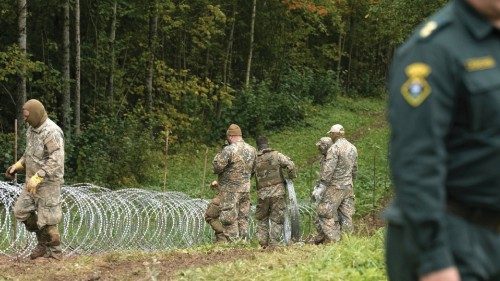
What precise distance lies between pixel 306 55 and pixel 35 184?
41.6 meters

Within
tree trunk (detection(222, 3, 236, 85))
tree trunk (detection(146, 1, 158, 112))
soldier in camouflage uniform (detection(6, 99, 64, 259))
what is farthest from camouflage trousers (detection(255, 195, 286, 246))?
tree trunk (detection(222, 3, 236, 85))

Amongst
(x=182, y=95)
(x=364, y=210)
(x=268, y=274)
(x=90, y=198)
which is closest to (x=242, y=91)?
(x=182, y=95)

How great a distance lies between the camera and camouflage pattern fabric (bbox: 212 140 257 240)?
1524 cm

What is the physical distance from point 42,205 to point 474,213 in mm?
9496

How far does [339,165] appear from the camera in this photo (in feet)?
50.9

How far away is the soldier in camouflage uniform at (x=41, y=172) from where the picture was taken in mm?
11469

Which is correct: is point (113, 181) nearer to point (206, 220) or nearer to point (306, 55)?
point (206, 220)

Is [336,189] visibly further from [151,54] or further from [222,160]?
[151,54]

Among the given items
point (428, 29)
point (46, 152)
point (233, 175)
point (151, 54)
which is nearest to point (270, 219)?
point (233, 175)

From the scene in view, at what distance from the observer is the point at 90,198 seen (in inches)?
530

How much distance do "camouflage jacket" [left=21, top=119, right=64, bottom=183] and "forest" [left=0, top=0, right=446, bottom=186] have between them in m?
10.0

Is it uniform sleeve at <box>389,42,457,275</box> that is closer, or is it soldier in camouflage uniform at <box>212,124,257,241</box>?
uniform sleeve at <box>389,42,457,275</box>

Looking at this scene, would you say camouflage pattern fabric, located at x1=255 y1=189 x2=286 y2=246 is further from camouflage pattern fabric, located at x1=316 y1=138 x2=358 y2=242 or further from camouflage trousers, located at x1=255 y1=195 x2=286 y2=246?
camouflage pattern fabric, located at x1=316 y1=138 x2=358 y2=242

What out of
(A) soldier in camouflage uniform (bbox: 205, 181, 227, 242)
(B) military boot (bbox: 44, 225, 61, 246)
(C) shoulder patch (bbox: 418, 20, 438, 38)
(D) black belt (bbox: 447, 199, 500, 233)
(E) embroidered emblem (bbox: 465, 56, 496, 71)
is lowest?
(A) soldier in camouflage uniform (bbox: 205, 181, 227, 242)
